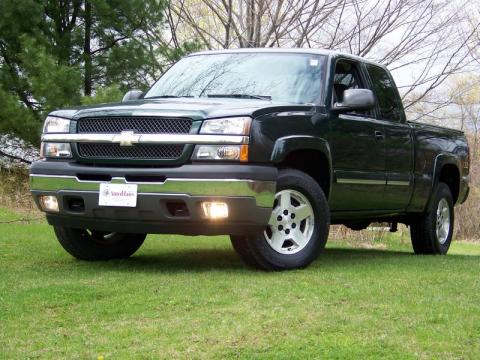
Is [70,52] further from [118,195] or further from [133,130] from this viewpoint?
[118,195]

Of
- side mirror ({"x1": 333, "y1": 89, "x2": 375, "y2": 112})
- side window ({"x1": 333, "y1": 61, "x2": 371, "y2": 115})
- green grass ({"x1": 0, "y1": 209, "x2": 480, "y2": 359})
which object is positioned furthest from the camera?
side window ({"x1": 333, "y1": 61, "x2": 371, "y2": 115})

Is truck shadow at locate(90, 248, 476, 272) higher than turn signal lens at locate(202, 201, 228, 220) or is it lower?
lower

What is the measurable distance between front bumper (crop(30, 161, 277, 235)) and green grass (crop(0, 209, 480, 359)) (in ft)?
1.28

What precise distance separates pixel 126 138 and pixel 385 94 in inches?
131

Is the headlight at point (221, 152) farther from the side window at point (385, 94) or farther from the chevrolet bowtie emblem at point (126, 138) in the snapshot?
the side window at point (385, 94)

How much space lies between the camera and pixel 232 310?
15.7 feet

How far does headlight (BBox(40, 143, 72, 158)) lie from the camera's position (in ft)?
21.2

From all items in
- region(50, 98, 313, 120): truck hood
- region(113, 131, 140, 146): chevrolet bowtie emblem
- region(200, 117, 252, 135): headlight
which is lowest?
region(113, 131, 140, 146): chevrolet bowtie emblem

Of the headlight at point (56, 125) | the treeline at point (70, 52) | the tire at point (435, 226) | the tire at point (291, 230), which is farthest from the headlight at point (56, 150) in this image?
the treeline at point (70, 52)

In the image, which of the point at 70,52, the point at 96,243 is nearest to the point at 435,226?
the point at 96,243

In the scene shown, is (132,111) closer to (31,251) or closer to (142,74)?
(31,251)

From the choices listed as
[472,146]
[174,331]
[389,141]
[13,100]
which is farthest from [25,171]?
[472,146]

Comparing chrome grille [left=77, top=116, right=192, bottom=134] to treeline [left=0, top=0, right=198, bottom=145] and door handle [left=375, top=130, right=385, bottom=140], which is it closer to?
door handle [left=375, top=130, right=385, bottom=140]

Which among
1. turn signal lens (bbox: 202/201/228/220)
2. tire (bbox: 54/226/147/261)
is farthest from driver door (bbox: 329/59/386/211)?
tire (bbox: 54/226/147/261)
